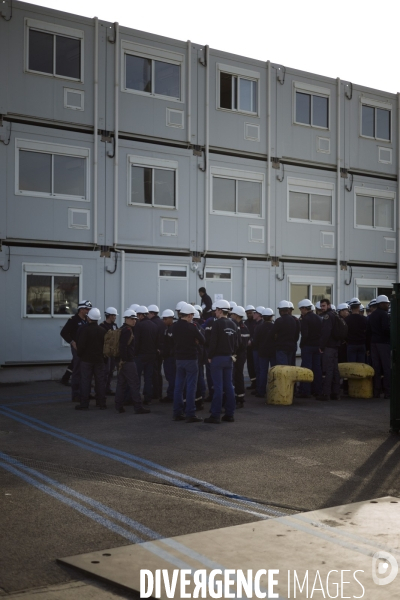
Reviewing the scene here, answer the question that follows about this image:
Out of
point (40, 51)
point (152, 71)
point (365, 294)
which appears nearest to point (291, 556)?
point (40, 51)

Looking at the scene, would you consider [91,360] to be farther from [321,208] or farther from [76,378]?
[321,208]

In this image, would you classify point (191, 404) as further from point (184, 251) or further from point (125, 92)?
point (125, 92)

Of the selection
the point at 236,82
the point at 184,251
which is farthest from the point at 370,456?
the point at 236,82

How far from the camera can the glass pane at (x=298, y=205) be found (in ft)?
82.8

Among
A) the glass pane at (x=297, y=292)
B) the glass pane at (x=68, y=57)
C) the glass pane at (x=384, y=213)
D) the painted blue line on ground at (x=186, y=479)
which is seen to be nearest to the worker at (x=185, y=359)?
the painted blue line on ground at (x=186, y=479)

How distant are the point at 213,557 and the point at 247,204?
62.9ft

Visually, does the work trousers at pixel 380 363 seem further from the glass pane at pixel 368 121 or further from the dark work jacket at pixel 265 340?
the glass pane at pixel 368 121

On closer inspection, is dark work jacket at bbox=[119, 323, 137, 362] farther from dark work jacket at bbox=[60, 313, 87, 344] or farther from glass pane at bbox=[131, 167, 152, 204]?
glass pane at bbox=[131, 167, 152, 204]

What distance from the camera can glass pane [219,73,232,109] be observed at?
2355 centimetres

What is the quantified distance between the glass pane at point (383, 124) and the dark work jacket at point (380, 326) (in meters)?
13.0

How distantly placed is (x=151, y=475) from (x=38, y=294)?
40.4 ft

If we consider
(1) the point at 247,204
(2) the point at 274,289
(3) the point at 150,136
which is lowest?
(2) the point at 274,289

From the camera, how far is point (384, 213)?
2761 cm

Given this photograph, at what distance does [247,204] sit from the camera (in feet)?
79.5
